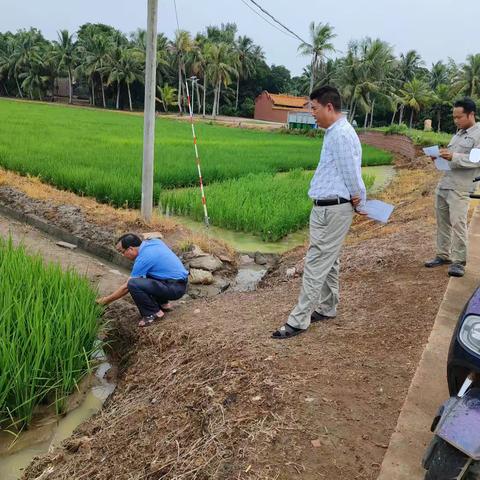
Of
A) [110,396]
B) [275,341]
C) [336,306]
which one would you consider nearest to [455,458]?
[275,341]

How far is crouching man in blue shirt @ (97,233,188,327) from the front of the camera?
3.61 meters

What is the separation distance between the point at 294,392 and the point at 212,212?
5.40 meters

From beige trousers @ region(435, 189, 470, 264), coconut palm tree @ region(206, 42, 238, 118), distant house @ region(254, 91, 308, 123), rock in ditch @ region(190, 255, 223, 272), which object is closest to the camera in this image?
beige trousers @ region(435, 189, 470, 264)

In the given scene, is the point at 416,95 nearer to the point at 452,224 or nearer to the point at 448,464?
the point at 452,224

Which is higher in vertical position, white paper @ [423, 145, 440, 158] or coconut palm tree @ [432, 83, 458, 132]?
coconut palm tree @ [432, 83, 458, 132]

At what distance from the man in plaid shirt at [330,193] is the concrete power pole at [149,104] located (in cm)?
382

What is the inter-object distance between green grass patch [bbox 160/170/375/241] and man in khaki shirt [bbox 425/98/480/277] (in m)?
3.15

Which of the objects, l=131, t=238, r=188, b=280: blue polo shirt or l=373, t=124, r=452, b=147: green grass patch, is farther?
l=373, t=124, r=452, b=147: green grass patch

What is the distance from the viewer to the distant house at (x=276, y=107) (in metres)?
44.1

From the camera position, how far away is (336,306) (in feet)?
11.3

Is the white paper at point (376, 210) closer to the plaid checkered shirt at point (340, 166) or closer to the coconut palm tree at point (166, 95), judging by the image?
the plaid checkered shirt at point (340, 166)

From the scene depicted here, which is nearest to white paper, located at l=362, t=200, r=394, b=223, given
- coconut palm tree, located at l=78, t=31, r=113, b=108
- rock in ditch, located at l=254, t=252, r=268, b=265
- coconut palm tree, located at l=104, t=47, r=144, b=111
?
rock in ditch, located at l=254, t=252, r=268, b=265

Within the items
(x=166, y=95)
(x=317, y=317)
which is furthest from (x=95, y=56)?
(x=317, y=317)

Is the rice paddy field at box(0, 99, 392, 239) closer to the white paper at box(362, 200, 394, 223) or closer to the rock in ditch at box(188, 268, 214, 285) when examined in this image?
the rock in ditch at box(188, 268, 214, 285)
